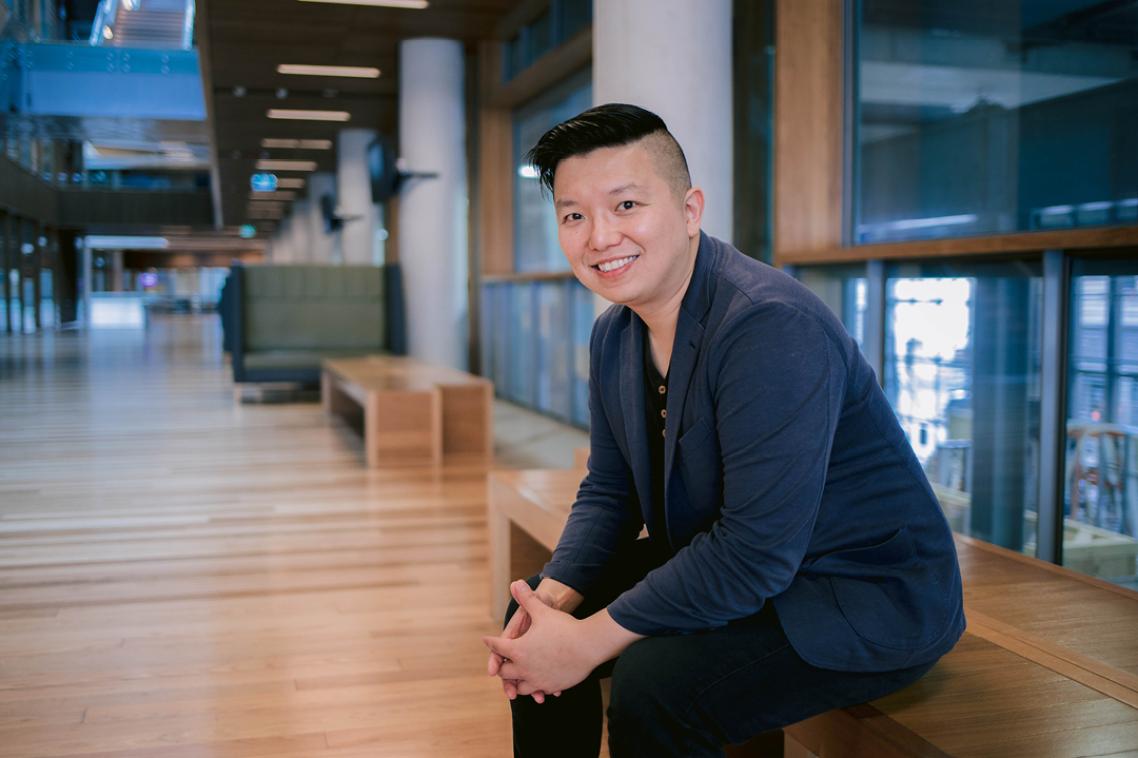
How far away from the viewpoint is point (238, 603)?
10.7 ft

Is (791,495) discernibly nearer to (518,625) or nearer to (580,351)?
(518,625)

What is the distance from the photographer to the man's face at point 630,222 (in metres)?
1.47

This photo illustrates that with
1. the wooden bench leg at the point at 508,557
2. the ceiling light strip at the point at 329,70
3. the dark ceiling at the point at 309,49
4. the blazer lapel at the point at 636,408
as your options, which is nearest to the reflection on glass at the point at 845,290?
the wooden bench leg at the point at 508,557

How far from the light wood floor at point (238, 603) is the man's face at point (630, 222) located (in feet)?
3.73

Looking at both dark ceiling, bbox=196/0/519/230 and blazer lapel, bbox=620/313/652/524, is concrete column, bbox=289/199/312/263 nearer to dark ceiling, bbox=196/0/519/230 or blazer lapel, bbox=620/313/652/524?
dark ceiling, bbox=196/0/519/230

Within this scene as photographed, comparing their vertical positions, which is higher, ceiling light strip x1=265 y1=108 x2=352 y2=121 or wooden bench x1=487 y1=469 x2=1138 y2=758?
ceiling light strip x1=265 y1=108 x2=352 y2=121

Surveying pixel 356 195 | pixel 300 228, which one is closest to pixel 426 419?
pixel 356 195

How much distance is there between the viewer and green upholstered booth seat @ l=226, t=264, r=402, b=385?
30.6 ft

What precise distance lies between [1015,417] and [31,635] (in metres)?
2.80

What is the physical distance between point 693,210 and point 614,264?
15 centimetres

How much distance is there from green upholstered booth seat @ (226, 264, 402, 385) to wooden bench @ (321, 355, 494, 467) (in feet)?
9.29

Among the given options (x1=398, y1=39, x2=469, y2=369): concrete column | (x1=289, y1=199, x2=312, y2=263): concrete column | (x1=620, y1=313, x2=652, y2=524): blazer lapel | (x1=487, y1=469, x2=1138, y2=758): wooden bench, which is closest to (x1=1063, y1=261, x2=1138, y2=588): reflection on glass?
(x1=487, y1=469, x2=1138, y2=758): wooden bench

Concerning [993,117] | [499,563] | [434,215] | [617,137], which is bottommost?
[499,563]

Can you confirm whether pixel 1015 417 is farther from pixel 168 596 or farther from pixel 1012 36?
pixel 168 596
